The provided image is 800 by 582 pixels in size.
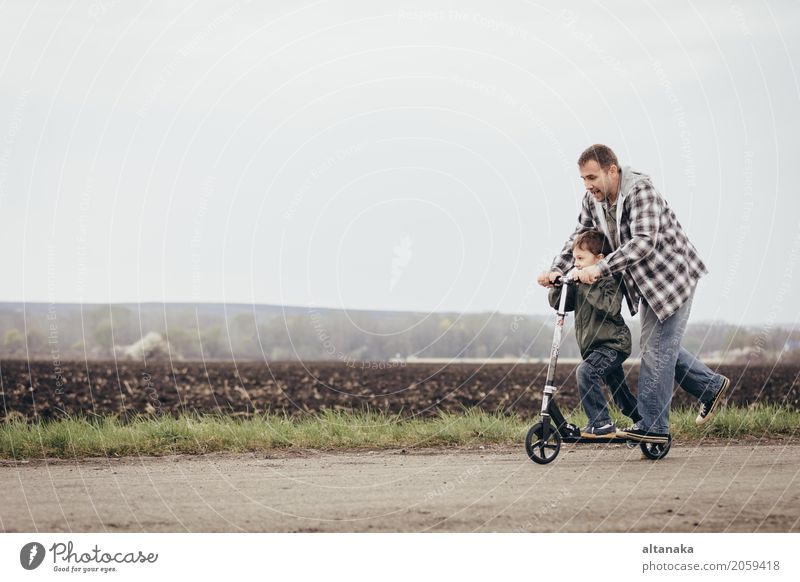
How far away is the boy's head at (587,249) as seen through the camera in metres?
7.40

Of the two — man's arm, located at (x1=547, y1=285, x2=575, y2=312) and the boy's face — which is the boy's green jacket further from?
the boy's face

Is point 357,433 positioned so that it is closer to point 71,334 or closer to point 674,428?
point 674,428

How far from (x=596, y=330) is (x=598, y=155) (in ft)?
4.32

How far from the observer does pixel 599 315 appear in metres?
7.37

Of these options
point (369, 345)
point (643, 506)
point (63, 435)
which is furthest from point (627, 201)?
point (369, 345)

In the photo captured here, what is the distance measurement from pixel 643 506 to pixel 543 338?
31.1 m

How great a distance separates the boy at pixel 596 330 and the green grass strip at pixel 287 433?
68.2 inches

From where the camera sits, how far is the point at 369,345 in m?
29.8

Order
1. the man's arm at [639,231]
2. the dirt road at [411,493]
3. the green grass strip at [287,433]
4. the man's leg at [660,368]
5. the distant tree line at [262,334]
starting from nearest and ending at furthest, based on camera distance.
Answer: the dirt road at [411,493], the man's arm at [639,231], the man's leg at [660,368], the green grass strip at [287,433], the distant tree line at [262,334]

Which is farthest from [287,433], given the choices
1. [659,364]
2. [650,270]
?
[650,270]

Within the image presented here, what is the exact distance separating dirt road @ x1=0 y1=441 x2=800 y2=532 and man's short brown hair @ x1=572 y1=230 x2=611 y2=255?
5.41 feet

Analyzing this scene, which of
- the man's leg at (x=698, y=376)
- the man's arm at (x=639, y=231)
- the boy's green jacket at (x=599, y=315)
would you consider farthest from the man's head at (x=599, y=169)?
the man's leg at (x=698, y=376)

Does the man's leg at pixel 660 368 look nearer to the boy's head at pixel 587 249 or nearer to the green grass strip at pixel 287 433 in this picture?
the boy's head at pixel 587 249

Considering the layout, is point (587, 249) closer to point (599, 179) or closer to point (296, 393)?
point (599, 179)
